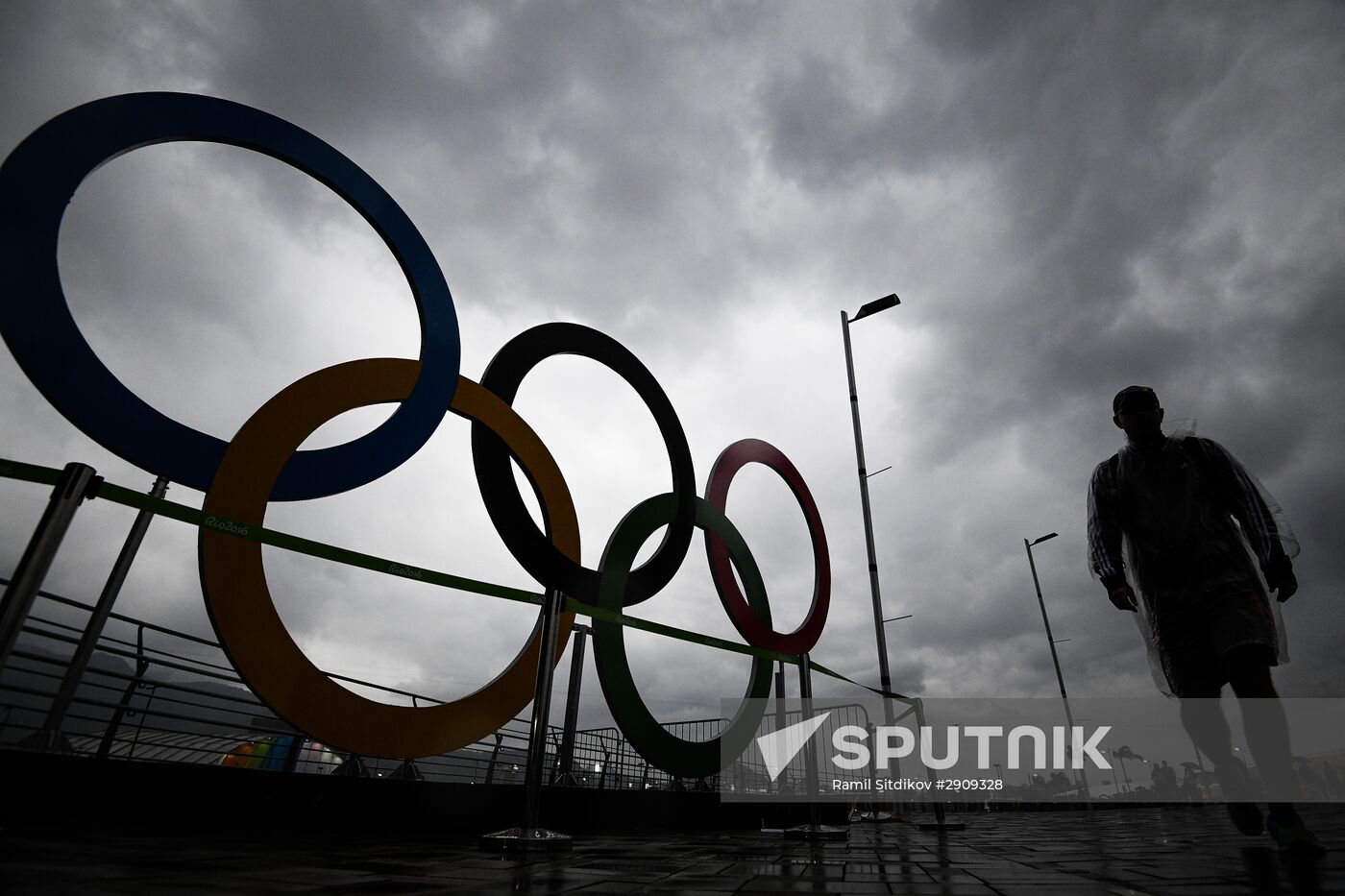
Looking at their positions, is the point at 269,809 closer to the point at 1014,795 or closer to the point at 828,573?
the point at 828,573

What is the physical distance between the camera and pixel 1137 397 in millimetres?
3570

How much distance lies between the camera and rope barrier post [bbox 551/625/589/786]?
5.17 meters

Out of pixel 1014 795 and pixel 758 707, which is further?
pixel 1014 795

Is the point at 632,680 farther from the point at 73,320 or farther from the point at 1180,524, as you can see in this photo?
the point at 73,320

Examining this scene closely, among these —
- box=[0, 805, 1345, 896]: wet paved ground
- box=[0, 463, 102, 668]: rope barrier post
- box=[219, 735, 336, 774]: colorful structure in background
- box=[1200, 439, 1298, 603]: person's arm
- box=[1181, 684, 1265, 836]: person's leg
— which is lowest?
box=[0, 805, 1345, 896]: wet paved ground

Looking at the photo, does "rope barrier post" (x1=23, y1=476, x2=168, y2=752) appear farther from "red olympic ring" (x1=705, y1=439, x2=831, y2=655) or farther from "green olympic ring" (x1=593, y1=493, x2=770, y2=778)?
"red olympic ring" (x1=705, y1=439, x2=831, y2=655)

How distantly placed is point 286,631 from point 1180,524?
5.14 meters

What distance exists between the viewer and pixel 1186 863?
2.27 metres

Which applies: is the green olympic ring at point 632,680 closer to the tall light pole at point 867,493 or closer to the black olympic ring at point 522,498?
the black olympic ring at point 522,498

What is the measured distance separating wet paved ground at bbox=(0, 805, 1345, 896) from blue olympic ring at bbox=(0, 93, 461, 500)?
2.06 m

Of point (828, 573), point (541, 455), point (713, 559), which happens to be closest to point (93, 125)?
point (541, 455)

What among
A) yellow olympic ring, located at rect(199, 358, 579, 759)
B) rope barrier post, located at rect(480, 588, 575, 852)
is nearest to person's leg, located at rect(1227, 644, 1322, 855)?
rope barrier post, located at rect(480, 588, 575, 852)

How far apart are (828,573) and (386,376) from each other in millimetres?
6629

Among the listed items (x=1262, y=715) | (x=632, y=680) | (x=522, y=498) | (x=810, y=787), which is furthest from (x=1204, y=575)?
(x=522, y=498)
